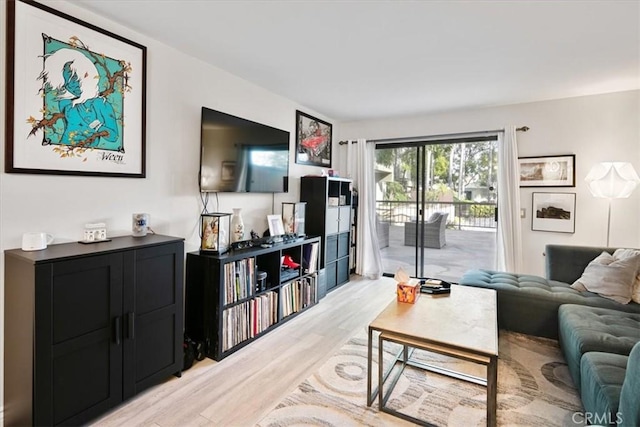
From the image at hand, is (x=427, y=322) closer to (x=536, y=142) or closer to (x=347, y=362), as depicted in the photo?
(x=347, y=362)

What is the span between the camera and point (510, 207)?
386 cm

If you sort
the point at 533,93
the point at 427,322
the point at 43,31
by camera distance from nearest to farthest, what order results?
the point at 43,31 → the point at 427,322 → the point at 533,93

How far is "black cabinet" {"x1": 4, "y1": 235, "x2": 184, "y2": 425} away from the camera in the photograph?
1.51m

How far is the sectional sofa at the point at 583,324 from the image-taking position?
136 cm

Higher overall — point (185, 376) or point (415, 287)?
point (415, 287)

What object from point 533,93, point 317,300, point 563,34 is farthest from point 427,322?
point 533,93

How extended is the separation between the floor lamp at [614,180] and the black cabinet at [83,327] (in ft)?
13.0

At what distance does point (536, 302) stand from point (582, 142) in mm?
2100

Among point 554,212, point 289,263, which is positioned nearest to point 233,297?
point 289,263

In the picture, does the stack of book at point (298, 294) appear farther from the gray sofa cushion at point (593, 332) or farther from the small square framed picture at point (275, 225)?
the gray sofa cushion at point (593, 332)

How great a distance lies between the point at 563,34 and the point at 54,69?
10.7ft

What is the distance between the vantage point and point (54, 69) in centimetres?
184

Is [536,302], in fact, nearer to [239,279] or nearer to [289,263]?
[289,263]

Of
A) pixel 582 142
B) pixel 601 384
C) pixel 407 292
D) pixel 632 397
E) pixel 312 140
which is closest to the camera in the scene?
pixel 632 397
